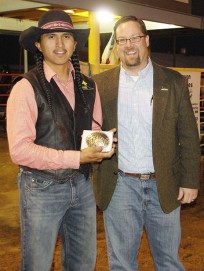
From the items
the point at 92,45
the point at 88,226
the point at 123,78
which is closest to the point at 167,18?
the point at 92,45

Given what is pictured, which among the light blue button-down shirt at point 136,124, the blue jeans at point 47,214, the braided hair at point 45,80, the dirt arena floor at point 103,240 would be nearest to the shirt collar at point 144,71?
the light blue button-down shirt at point 136,124

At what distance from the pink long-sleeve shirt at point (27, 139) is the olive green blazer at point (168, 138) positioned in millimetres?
664

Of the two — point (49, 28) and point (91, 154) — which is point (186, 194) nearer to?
point (91, 154)

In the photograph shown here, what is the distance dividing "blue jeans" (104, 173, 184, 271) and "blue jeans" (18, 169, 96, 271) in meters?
0.36

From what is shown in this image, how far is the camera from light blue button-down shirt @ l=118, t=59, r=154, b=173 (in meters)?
2.99

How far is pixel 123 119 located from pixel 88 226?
2.65 ft

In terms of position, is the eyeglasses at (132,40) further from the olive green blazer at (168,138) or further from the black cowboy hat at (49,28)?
the black cowboy hat at (49,28)

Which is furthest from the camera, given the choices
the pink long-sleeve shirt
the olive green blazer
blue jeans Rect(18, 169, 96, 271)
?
the olive green blazer

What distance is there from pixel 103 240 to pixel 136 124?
225 centimetres

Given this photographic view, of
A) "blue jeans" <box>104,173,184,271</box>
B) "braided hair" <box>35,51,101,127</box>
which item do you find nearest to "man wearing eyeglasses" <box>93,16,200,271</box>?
"blue jeans" <box>104,173,184,271</box>

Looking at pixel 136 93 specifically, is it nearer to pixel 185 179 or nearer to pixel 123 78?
pixel 123 78

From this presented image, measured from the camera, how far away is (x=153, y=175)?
3016 mm

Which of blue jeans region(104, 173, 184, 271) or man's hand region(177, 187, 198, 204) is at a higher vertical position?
man's hand region(177, 187, 198, 204)

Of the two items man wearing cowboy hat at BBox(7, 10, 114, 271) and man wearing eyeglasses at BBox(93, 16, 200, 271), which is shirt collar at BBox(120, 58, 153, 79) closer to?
man wearing eyeglasses at BBox(93, 16, 200, 271)
